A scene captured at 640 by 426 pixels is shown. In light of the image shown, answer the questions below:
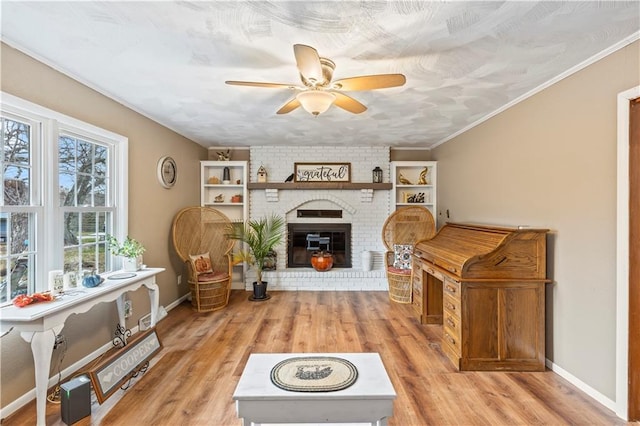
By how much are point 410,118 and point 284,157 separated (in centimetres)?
227

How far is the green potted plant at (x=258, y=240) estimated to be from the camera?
14.7ft

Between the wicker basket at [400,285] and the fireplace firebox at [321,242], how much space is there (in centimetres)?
103

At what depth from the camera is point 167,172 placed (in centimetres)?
380

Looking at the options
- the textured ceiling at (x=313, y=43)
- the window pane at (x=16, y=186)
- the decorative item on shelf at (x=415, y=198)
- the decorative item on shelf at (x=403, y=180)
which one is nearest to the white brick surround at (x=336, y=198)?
the decorative item on shelf at (x=403, y=180)

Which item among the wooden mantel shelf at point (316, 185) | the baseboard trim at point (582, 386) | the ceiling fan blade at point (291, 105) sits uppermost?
the ceiling fan blade at point (291, 105)

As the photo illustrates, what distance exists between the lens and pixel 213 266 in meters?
4.48

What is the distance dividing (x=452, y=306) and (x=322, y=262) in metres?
2.50

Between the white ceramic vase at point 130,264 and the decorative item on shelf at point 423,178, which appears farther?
the decorative item on shelf at point 423,178

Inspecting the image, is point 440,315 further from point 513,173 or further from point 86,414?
point 86,414

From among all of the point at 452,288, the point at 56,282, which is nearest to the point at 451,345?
the point at 452,288

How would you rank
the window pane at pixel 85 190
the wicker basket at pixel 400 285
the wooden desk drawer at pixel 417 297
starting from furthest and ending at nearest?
the wicker basket at pixel 400 285 < the wooden desk drawer at pixel 417 297 < the window pane at pixel 85 190

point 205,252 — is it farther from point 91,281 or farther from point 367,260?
point 367,260

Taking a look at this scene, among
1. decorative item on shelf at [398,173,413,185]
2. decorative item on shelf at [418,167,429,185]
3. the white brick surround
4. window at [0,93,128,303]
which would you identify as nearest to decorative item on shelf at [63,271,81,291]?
window at [0,93,128,303]

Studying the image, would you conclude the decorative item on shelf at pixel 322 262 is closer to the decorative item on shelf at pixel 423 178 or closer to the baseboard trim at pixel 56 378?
the decorative item on shelf at pixel 423 178
